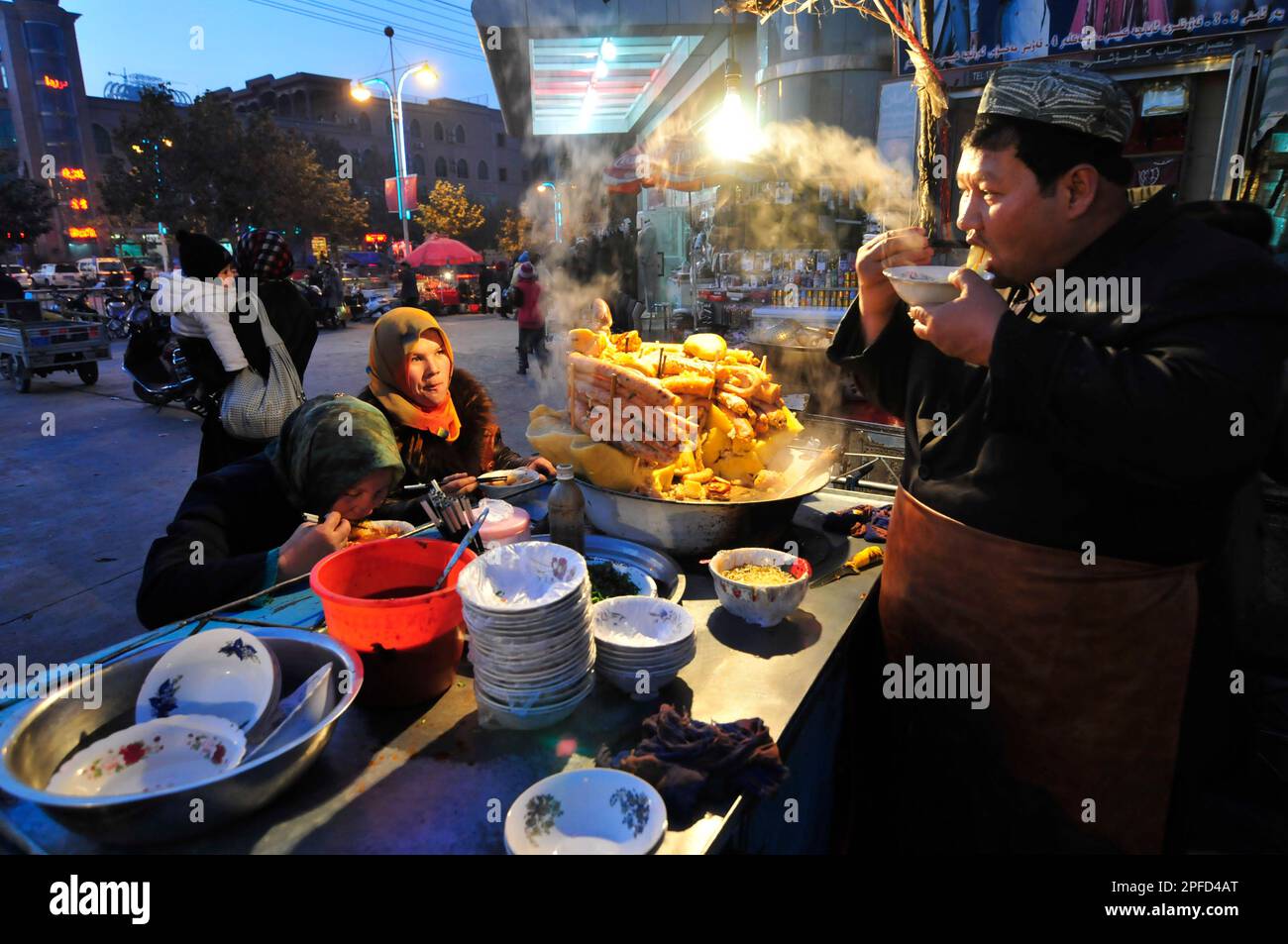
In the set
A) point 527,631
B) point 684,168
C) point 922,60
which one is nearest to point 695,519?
point 527,631

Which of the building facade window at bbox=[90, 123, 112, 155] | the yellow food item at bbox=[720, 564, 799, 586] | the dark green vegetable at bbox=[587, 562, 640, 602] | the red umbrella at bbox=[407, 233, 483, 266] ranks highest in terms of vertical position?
the building facade window at bbox=[90, 123, 112, 155]

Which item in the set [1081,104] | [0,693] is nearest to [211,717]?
[0,693]

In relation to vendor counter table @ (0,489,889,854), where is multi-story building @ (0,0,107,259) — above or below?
above

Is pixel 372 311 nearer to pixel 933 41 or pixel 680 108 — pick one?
pixel 680 108

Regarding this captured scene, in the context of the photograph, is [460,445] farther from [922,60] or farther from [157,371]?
[157,371]

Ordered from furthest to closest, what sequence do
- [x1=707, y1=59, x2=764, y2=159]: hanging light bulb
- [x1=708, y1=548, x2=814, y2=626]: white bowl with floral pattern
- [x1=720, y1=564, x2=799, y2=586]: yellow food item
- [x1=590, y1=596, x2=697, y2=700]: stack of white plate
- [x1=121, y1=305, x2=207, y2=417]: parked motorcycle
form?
[x1=121, y1=305, x2=207, y2=417]: parked motorcycle, [x1=707, y1=59, x2=764, y2=159]: hanging light bulb, [x1=720, y1=564, x2=799, y2=586]: yellow food item, [x1=708, y1=548, x2=814, y2=626]: white bowl with floral pattern, [x1=590, y1=596, x2=697, y2=700]: stack of white plate

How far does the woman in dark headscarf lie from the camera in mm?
4801

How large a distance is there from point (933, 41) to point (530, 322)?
8.14 m

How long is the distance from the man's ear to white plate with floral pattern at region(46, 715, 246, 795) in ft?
7.23

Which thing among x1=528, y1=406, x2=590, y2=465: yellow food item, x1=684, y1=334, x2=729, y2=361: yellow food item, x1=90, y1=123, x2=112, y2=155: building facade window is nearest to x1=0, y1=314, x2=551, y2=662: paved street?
x1=528, y1=406, x2=590, y2=465: yellow food item

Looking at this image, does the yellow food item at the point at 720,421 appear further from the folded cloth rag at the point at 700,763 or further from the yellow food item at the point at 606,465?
the folded cloth rag at the point at 700,763

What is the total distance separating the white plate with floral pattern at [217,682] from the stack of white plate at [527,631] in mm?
451

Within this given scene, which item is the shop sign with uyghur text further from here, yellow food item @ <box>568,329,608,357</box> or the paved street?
yellow food item @ <box>568,329,608,357</box>

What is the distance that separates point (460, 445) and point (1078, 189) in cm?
314
